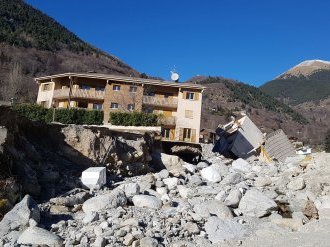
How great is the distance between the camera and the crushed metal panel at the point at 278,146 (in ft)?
204

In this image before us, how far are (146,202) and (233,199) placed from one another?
19.7ft

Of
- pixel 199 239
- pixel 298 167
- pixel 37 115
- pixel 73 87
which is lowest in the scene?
pixel 199 239

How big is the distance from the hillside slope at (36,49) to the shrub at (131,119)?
1443 inches

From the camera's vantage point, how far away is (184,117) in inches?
2061

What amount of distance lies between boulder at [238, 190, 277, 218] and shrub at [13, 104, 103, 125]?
21.9 meters

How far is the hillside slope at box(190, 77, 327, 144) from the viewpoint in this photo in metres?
140

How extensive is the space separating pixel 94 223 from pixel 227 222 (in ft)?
22.9

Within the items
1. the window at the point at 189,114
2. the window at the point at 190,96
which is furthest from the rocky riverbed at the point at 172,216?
the window at the point at 190,96

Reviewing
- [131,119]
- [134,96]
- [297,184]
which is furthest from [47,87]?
[297,184]

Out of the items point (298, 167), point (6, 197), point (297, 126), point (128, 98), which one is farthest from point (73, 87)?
point (297, 126)

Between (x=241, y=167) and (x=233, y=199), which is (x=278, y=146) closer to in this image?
(x=241, y=167)

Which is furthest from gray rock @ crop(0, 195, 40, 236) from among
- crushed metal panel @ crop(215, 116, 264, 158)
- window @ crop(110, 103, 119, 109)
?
crushed metal panel @ crop(215, 116, 264, 158)

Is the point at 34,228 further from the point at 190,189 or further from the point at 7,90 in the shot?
the point at 7,90

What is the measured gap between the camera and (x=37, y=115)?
44531 millimetres
